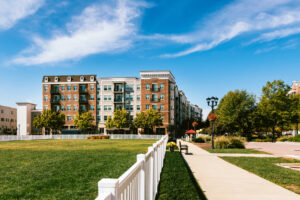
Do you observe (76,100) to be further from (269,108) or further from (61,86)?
(269,108)

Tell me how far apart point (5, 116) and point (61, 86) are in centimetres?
3720

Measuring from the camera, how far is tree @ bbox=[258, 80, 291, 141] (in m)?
43.7

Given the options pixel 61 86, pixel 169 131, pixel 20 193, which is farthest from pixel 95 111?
pixel 20 193

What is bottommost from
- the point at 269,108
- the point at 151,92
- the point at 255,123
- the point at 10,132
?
the point at 10,132

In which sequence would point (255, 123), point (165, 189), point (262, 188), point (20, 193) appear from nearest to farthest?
point (165, 189) < point (20, 193) < point (262, 188) < point (255, 123)

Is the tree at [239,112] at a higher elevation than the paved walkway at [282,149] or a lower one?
higher

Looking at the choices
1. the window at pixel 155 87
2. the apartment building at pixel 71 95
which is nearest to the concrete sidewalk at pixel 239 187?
the window at pixel 155 87

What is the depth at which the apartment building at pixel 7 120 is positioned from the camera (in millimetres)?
88438

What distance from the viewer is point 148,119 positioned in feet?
201

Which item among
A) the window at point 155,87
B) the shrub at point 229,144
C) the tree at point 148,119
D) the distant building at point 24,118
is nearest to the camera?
the shrub at point 229,144

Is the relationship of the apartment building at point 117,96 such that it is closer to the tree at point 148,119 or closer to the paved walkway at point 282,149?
the tree at point 148,119

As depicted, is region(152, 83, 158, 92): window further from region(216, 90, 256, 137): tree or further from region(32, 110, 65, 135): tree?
region(32, 110, 65, 135): tree

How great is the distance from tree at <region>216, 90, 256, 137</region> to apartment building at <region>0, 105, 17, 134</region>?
78223 millimetres

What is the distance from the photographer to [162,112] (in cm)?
6594
